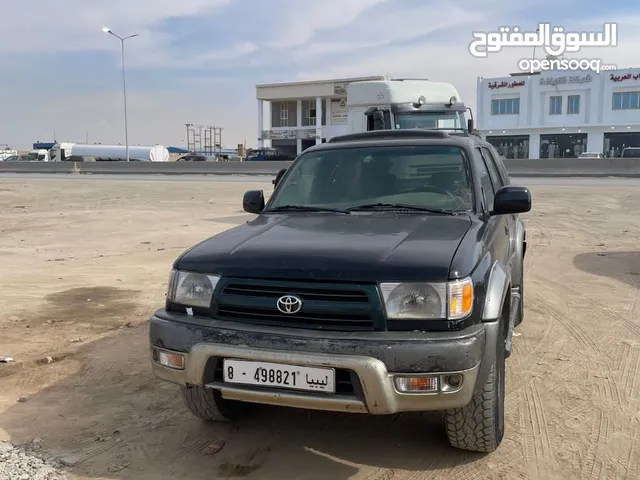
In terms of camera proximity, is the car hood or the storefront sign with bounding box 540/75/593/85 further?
the storefront sign with bounding box 540/75/593/85

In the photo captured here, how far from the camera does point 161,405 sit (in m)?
4.33

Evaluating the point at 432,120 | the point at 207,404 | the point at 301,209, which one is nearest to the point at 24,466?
the point at 207,404

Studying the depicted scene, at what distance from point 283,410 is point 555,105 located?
61.0 metres

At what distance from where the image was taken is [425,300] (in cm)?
→ 307

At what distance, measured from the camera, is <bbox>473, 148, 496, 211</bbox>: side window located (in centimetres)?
439

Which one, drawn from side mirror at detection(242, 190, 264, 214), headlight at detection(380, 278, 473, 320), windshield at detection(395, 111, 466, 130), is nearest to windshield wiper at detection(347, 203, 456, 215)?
side mirror at detection(242, 190, 264, 214)

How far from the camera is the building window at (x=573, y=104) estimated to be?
58.4 meters

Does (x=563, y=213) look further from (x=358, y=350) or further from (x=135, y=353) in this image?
(x=358, y=350)

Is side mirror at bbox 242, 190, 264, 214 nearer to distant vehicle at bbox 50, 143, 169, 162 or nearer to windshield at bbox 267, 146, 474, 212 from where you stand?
windshield at bbox 267, 146, 474, 212

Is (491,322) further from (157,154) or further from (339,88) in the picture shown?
(157,154)

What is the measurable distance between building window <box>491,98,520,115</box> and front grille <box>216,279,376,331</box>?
61.7 m

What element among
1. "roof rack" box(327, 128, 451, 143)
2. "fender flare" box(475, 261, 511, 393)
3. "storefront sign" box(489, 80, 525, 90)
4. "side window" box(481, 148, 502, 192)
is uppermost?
"storefront sign" box(489, 80, 525, 90)

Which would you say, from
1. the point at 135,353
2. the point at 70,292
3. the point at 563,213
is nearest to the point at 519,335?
the point at 135,353

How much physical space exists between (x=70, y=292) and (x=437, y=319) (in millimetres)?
5876
